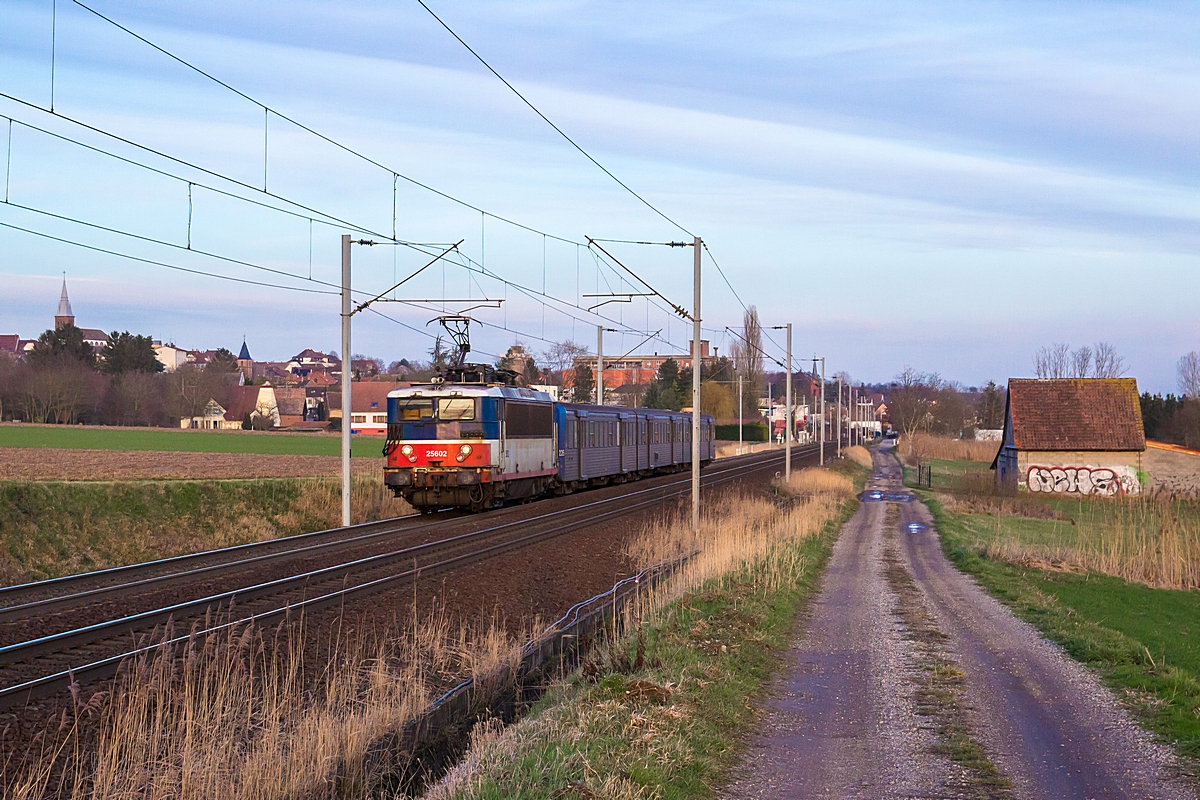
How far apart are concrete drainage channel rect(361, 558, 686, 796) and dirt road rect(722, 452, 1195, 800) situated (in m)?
2.49

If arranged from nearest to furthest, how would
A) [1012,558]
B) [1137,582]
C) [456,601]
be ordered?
1. [456,601]
2. [1137,582]
3. [1012,558]

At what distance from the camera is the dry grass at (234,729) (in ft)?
24.1

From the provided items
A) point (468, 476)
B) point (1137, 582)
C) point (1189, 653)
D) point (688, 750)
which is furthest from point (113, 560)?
point (1137, 582)

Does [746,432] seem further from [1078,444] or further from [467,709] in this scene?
[467,709]

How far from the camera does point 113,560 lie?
22016 millimetres

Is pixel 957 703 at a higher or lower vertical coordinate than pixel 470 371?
lower

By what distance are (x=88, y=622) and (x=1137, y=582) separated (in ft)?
61.7

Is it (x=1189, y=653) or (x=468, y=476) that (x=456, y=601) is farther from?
(x=468, y=476)

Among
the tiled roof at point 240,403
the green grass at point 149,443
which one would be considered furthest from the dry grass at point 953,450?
the tiled roof at point 240,403

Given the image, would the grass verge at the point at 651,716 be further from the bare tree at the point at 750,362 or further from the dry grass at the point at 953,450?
the bare tree at the point at 750,362

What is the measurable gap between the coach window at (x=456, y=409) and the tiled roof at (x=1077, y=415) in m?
34.1

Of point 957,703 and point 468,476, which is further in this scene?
point 468,476

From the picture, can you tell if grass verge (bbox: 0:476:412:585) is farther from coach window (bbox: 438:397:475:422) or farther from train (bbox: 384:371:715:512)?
coach window (bbox: 438:397:475:422)

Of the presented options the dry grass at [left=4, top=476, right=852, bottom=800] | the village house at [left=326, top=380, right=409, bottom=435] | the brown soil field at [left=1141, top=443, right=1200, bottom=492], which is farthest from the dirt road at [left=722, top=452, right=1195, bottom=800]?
the village house at [left=326, top=380, right=409, bottom=435]
